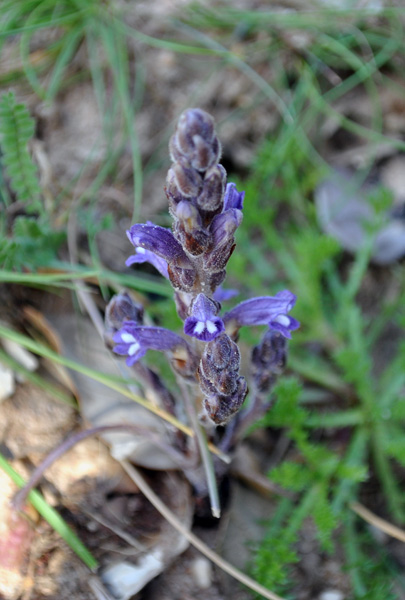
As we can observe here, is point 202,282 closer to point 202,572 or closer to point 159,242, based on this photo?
point 159,242

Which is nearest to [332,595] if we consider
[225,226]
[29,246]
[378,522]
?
[378,522]

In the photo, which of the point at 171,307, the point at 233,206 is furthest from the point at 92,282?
the point at 233,206

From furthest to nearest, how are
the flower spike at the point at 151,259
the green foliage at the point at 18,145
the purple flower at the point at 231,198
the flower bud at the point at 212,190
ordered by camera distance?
the green foliage at the point at 18,145
the flower spike at the point at 151,259
the purple flower at the point at 231,198
the flower bud at the point at 212,190

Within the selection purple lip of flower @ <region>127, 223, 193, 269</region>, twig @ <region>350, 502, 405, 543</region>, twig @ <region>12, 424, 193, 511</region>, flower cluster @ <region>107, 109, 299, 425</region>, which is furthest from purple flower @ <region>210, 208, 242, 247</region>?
twig @ <region>350, 502, 405, 543</region>

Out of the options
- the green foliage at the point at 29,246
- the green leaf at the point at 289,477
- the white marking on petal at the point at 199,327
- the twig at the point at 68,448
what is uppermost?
the white marking on petal at the point at 199,327

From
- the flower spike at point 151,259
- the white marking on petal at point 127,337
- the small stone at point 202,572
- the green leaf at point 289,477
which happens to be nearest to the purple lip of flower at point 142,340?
the white marking on petal at point 127,337

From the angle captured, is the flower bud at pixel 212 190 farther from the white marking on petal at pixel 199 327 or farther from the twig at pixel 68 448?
the twig at pixel 68 448
